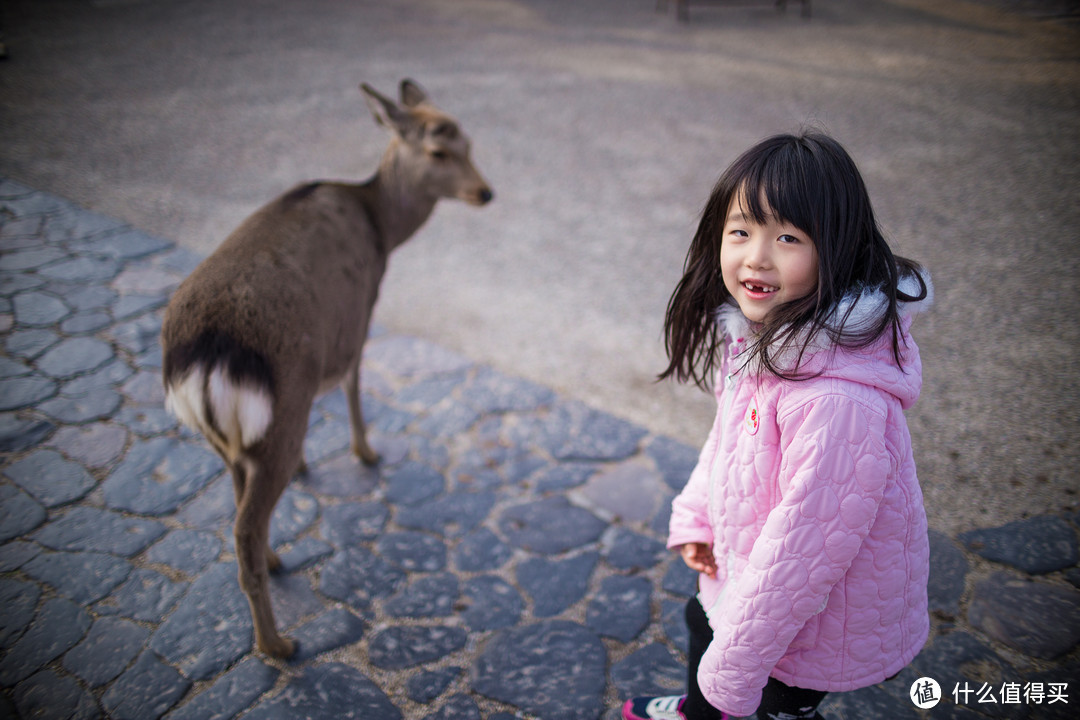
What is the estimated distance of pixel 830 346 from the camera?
1.53 metres

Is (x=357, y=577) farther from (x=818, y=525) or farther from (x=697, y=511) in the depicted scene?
(x=818, y=525)

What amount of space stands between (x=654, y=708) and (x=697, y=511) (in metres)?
0.77

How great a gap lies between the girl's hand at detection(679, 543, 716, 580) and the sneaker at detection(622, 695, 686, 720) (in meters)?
0.54

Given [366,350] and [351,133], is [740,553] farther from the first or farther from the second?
[351,133]

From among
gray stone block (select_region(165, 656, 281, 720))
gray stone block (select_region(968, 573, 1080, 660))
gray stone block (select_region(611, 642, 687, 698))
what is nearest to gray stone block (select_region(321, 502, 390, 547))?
gray stone block (select_region(165, 656, 281, 720))

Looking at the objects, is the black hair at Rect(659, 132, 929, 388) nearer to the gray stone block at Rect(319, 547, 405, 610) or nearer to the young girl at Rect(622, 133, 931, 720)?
the young girl at Rect(622, 133, 931, 720)

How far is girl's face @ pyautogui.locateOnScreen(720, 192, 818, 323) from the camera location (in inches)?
61.4

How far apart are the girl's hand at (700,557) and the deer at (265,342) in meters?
1.45

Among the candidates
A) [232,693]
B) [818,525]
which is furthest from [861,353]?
[232,693]

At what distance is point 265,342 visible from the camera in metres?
2.41

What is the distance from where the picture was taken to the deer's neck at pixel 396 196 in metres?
3.47

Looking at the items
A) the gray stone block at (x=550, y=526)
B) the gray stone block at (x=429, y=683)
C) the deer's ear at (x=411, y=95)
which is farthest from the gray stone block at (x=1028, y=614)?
the deer's ear at (x=411, y=95)

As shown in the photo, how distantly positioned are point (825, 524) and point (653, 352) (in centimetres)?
291

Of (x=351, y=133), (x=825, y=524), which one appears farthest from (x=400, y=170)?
(x=351, y=133)
